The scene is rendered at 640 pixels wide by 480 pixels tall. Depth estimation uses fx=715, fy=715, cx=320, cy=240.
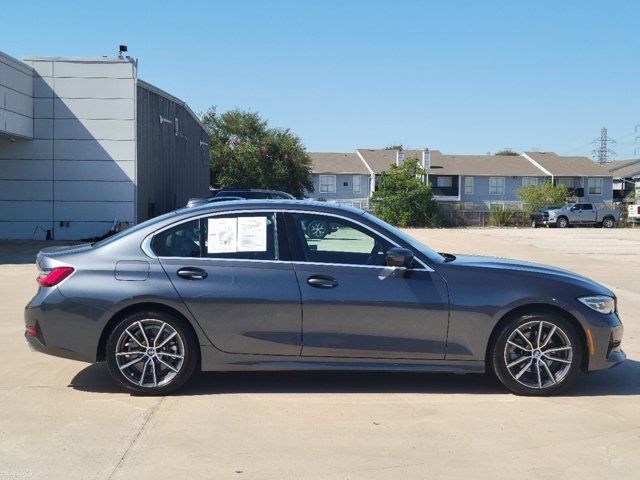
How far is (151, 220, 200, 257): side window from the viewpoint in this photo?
5.91 m

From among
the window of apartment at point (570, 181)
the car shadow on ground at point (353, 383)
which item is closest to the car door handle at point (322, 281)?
the car shadow on ground at point (353, 383)

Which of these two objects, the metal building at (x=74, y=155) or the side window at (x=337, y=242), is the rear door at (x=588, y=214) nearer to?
the metal building at (x=74, y=155)

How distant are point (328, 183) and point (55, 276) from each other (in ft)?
211

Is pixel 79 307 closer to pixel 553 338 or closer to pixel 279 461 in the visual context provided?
pixel 279 461

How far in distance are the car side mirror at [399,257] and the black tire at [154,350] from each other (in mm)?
1706

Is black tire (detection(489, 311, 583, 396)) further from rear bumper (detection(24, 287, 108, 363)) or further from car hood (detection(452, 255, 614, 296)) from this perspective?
rear bumper (detection(24, 287, 108, 363))

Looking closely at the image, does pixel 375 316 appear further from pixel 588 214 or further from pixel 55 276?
pixel 588 214

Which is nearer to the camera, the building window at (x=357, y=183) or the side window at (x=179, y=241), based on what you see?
the side window at (x=179, y=241)

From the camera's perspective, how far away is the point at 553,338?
19.2 ft

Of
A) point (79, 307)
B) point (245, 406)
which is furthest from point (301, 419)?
point (79, 307)

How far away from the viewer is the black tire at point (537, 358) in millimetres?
5805

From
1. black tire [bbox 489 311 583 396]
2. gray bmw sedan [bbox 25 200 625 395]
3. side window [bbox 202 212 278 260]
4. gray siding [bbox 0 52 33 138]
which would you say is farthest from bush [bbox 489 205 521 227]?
side window [bbox 202 212 278 260]

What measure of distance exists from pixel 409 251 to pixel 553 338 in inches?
54.5

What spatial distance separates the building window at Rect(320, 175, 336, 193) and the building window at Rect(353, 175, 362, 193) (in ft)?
6.43
